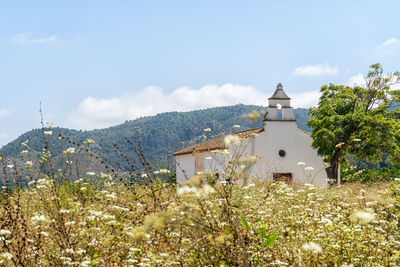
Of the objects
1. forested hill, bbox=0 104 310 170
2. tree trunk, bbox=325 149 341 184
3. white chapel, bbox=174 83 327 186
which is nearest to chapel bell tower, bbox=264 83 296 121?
white chapel, bbox=174 83 327 186

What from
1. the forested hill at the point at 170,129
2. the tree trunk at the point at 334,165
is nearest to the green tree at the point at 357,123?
the tree trunk at the point at 334,165

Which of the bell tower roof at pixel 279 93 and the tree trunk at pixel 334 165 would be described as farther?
the bell tower roof at pixel 279 93

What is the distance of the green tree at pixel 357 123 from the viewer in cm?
2125

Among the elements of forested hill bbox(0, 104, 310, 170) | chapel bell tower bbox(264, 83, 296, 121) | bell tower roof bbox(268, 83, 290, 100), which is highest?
forested hill bbox(0, 104, 310, 170)

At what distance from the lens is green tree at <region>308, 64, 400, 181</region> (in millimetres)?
21250

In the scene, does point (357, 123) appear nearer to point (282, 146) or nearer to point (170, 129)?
point (282, 146)

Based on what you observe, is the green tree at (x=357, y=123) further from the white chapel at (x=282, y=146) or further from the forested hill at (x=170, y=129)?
the forested hill at (x=170, y=129)

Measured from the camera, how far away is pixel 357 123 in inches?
856

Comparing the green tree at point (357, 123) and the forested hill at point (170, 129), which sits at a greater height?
the forested hill at point (170, 129)

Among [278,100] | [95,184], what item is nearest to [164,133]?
[278,100]

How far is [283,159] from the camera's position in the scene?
23.9 metres

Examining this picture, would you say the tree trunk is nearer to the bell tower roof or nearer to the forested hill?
the bell tower roof

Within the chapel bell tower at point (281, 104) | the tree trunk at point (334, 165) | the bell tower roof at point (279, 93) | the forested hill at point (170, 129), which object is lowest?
the tree trunk at point (334, 165)

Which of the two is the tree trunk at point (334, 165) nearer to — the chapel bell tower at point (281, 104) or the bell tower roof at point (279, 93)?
the chapel bell tower at point (281, 104)
